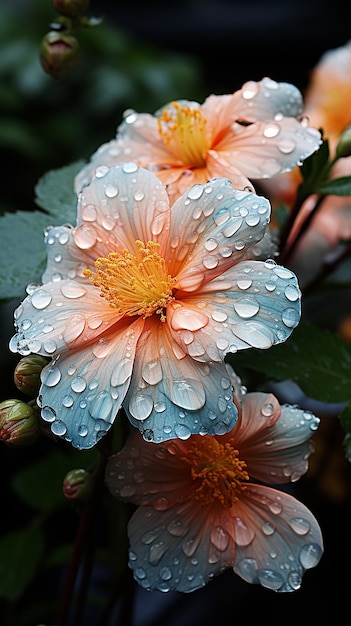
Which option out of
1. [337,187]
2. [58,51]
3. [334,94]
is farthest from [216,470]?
[334,94]

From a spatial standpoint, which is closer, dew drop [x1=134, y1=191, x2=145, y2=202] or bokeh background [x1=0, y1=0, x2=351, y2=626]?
dew drop [x1=134, y1=191, x2=145, y2=202]

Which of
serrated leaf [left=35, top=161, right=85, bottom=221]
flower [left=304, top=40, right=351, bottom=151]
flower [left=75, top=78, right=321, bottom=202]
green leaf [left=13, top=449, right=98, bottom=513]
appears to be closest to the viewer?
flower [left=75, top=78, right=321, bottom=202]

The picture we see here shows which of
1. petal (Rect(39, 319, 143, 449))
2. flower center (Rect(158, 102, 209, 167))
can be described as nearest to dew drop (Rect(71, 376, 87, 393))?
petal (Rect(39, 319, 143, 449))

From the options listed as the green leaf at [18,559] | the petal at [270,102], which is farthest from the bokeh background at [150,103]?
the petal at [270,102]

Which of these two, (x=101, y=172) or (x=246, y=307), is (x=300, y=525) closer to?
(x=246, y=307)

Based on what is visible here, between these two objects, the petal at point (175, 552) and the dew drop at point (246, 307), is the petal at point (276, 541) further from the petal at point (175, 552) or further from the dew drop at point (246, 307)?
the dew drop at point (246, 307)

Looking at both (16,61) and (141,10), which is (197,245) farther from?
(141,10)

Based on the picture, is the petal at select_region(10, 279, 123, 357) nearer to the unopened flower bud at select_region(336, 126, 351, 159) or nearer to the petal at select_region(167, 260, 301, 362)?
the petal at select_region(167, 260, 301, 362)
